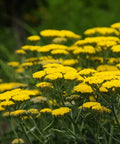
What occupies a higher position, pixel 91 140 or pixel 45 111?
pixel 45 111

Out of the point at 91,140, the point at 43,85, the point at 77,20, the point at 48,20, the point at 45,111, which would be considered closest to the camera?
the point at 43,85

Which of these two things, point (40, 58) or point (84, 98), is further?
point (40, 58)

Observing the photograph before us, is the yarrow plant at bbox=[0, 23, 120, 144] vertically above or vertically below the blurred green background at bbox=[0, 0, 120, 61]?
below

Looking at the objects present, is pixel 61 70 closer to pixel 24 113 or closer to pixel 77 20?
pixel 24 113

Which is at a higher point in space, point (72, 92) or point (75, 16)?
point (75, 16)

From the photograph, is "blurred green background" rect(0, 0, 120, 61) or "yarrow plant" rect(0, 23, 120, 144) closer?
"yarrow plant" rect(0, 23, 120, 144)

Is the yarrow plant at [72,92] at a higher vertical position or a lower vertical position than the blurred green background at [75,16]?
lower

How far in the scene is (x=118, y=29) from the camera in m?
2.85

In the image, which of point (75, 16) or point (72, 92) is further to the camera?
point (75, 16)

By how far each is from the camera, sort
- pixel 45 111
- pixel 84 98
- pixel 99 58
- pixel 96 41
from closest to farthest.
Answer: pixel 84 98 < pixel 45 111 < pixel 96 41 < pixel 99 58

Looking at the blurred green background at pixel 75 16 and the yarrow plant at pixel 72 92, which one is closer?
the yarrow plant at pixel 72 92

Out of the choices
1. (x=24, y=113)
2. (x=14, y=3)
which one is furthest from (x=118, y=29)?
(x=14, y=3)

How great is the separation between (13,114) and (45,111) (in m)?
0.39

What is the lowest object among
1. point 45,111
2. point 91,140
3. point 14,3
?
point 91,140
